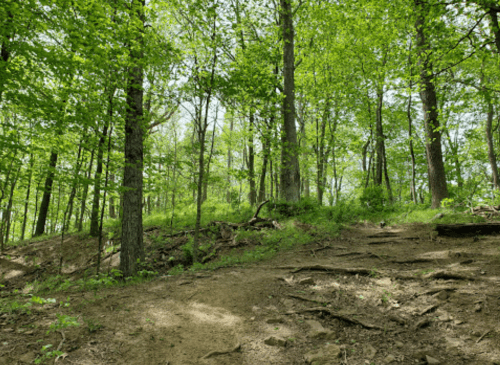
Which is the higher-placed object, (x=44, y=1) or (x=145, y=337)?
(x=44, y=1)

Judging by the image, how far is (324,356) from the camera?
2941 mm

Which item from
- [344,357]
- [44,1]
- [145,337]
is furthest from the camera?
[44,1]

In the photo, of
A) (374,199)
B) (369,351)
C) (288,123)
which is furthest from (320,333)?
(288,123)

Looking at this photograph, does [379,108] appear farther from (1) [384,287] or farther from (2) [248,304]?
(2) [248,304]

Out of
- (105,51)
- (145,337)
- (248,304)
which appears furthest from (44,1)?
(248,304)

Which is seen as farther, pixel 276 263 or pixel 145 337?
pixel 276 263

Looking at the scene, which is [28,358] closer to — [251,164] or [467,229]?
[467,229]

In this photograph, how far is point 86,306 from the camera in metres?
4.19

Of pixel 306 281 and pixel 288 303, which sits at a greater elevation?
pixel 306 281

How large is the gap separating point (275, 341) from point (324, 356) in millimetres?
641

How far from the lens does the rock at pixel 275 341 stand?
3.27 m

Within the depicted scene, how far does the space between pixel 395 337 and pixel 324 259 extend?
322 cm

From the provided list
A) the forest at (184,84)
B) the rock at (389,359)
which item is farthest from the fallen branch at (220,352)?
the forest at (184,84)

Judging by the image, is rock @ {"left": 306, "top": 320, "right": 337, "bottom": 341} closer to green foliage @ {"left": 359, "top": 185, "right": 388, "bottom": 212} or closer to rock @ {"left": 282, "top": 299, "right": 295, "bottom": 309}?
rock @ {"left": 282, "top": 299, "right": 295, "bottom": 309}
